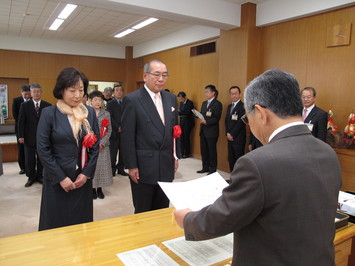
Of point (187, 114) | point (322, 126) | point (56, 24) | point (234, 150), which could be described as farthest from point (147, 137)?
point (56, 24)

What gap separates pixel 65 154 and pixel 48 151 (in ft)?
0.38

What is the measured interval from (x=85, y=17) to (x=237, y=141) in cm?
466

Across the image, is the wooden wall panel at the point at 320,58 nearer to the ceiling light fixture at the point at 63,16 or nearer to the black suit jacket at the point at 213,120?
the black suit jacket at the point at 213,120

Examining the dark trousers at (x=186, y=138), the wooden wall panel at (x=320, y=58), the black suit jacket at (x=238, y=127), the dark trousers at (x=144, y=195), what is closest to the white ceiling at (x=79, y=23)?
the wooden wall panel at (x=320, y=58)

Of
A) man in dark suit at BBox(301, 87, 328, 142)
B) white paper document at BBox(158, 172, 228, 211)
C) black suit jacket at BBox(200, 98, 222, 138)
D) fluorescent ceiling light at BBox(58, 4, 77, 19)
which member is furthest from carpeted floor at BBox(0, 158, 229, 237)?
fluorescent ceiling light at BBox(58, 4, 77, 19)

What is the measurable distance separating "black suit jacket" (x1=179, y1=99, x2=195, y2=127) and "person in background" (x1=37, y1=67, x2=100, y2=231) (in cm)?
534

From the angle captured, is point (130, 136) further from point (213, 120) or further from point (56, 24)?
point (56, 24)

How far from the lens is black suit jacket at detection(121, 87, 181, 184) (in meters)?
2.37

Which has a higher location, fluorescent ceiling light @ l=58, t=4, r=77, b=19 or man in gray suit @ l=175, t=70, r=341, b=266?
fluorescent ceiling light @ l=58, t=4, r=77, b=19

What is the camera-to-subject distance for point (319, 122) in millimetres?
4062

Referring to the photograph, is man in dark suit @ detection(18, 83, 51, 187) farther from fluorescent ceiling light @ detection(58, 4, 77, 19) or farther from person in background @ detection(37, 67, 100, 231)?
person in background @ detection(37, 67, 100, 231)

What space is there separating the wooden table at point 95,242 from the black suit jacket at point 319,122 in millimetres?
2625

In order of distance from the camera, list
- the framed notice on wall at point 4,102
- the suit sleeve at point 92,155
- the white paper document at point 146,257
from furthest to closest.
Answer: the framed notice on wall at point 4,102
the suit sleeve at point 92,155
the white paper document at point 146,257

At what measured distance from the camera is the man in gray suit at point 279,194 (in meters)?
0.82
